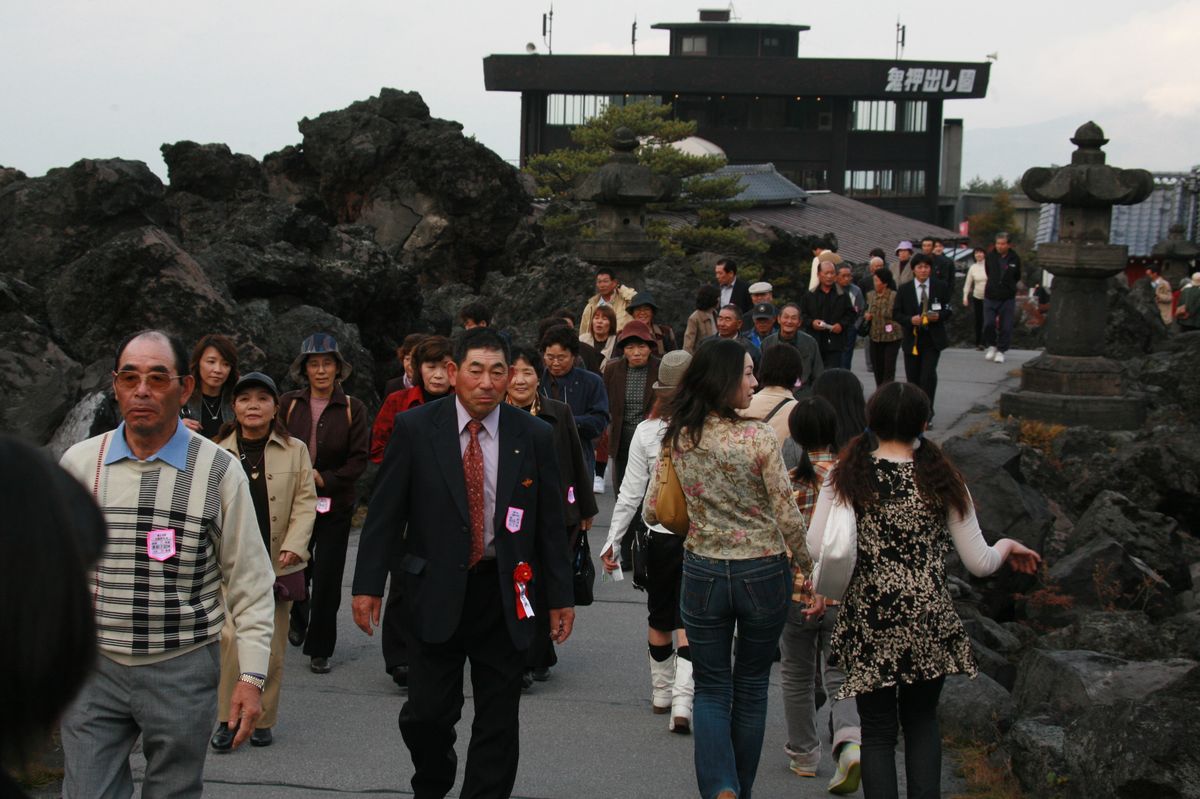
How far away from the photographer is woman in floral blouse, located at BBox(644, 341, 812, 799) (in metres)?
5.27

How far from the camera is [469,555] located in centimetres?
502

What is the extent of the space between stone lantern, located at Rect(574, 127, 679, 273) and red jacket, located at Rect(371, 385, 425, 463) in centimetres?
823

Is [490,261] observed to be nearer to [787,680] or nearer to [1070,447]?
Result: [1070,447]

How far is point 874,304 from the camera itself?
15.0 metres

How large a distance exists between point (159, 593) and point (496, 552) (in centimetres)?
138

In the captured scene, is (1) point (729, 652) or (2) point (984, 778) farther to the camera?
(2) point (984, 778)

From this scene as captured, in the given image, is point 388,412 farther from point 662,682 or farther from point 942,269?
point 942,269

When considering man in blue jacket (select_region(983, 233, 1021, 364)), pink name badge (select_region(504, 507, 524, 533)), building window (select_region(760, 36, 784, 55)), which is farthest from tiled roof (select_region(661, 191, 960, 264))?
pink name badge (select_region(504, 507, 524, 533))

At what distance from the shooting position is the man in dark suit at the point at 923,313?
14852mm

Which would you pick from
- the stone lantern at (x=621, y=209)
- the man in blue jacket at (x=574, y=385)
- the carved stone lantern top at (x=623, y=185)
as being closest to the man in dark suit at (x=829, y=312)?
the stone lantern at (x=621, y=209)

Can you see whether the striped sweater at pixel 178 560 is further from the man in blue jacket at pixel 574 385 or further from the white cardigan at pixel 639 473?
the man in blue jacket at pixel 574 385

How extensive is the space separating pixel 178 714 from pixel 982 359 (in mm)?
20826

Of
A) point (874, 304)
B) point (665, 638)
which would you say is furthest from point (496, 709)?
point (874, 304)

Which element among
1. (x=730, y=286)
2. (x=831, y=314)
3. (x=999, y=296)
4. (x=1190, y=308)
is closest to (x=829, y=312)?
(x=831, y=314)
